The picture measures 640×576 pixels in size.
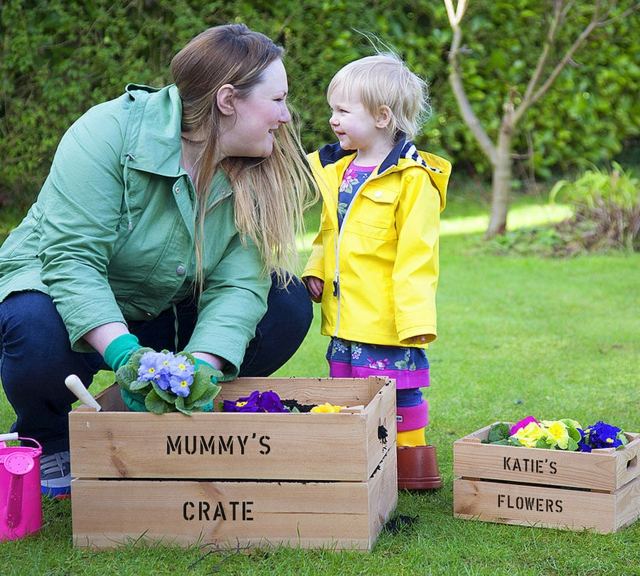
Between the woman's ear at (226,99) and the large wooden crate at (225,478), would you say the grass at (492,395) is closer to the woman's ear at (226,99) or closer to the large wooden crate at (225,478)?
the large wooden crate at (225,478)

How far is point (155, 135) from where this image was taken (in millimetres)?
2600

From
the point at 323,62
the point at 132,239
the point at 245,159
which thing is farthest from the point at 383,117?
the point at 323,62

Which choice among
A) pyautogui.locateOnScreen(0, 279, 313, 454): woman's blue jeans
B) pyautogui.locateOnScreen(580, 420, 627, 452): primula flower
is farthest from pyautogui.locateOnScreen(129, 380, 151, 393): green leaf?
pyautogui.locateOnScreen(580, 420, 627, 452): primula flower

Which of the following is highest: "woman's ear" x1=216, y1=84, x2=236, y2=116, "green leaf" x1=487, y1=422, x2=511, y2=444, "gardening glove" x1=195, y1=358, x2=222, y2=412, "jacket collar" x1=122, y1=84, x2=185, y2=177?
"woman's ear" x1=216, y1=84, x2=236, y2=116

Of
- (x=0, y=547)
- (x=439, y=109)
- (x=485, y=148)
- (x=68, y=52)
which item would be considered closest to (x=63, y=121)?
(x=68, y=52)

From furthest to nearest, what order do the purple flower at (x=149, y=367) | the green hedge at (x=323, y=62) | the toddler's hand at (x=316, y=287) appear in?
the green hedge at (x=323, y=62) < the toddler's hand at (x=316, y=287) < the purple flower at (x=149, y=367)

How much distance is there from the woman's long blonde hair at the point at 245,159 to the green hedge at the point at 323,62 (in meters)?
4.31

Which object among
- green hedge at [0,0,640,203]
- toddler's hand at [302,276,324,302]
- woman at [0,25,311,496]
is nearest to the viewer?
woman at [0,25,311,496]

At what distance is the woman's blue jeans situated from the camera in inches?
102

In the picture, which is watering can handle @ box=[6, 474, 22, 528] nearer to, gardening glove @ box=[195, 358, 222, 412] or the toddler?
gardening glove @ box=[195, 358, 222, 412]

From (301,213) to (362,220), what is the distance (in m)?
0.23

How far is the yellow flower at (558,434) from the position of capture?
2.56 metres

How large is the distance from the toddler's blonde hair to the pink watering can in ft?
4.52

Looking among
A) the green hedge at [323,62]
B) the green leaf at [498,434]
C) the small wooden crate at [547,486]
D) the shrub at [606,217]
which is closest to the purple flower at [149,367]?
the small wooden crate at [547,486]
